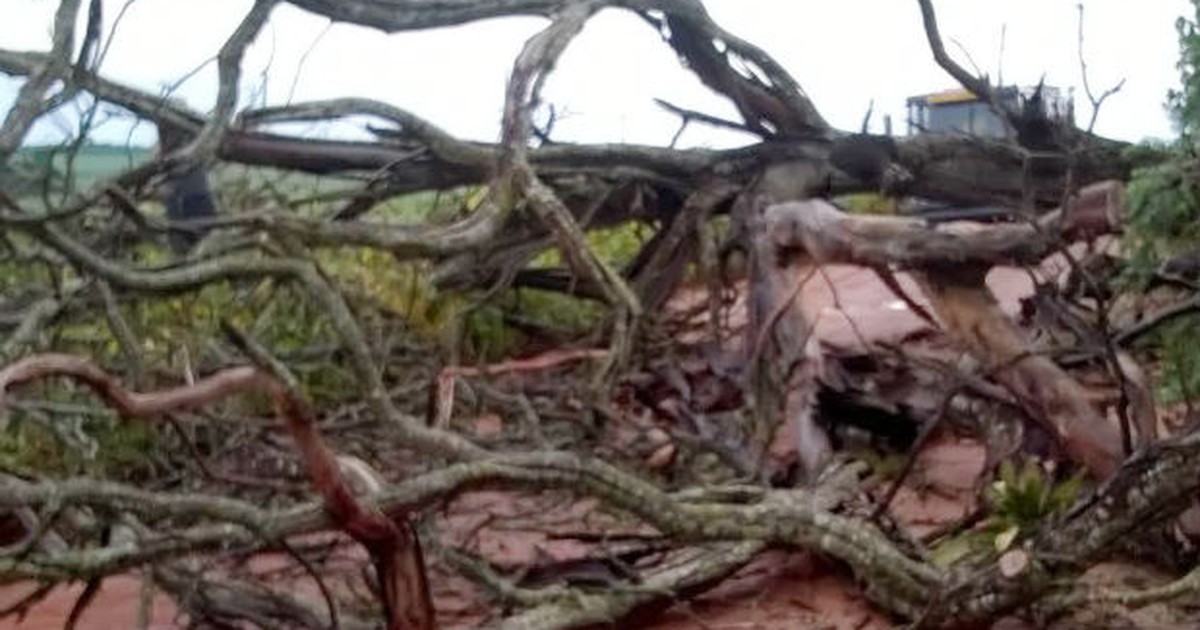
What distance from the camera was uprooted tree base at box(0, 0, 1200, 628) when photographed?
431 centimetres

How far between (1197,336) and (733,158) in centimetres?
330

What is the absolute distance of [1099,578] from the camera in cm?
529

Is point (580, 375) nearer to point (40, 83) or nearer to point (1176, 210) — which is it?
point (40, 83)

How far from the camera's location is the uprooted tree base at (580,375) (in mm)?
4309

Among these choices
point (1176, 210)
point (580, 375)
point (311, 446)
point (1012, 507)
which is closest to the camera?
point (311, 446)

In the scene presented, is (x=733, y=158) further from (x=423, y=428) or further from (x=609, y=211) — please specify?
(x=423, y=428)

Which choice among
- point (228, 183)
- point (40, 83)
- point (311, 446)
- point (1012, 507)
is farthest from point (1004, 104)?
point (311, 446)

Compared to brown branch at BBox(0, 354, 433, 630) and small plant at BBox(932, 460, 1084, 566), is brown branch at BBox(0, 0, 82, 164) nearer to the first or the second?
brown branch at BBox(0, 354, 433, 630)

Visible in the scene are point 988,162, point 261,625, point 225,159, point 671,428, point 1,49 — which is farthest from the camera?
point 988,162

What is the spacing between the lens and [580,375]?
26.7 feet

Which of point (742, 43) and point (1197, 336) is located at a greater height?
point (742, 43)

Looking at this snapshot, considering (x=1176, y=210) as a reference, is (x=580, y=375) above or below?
below

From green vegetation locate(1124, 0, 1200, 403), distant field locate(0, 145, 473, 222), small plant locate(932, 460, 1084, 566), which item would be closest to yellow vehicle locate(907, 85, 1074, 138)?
green vegetation locate(1124, 0, 1200, 403)

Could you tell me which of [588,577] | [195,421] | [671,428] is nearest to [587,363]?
[671,428]
